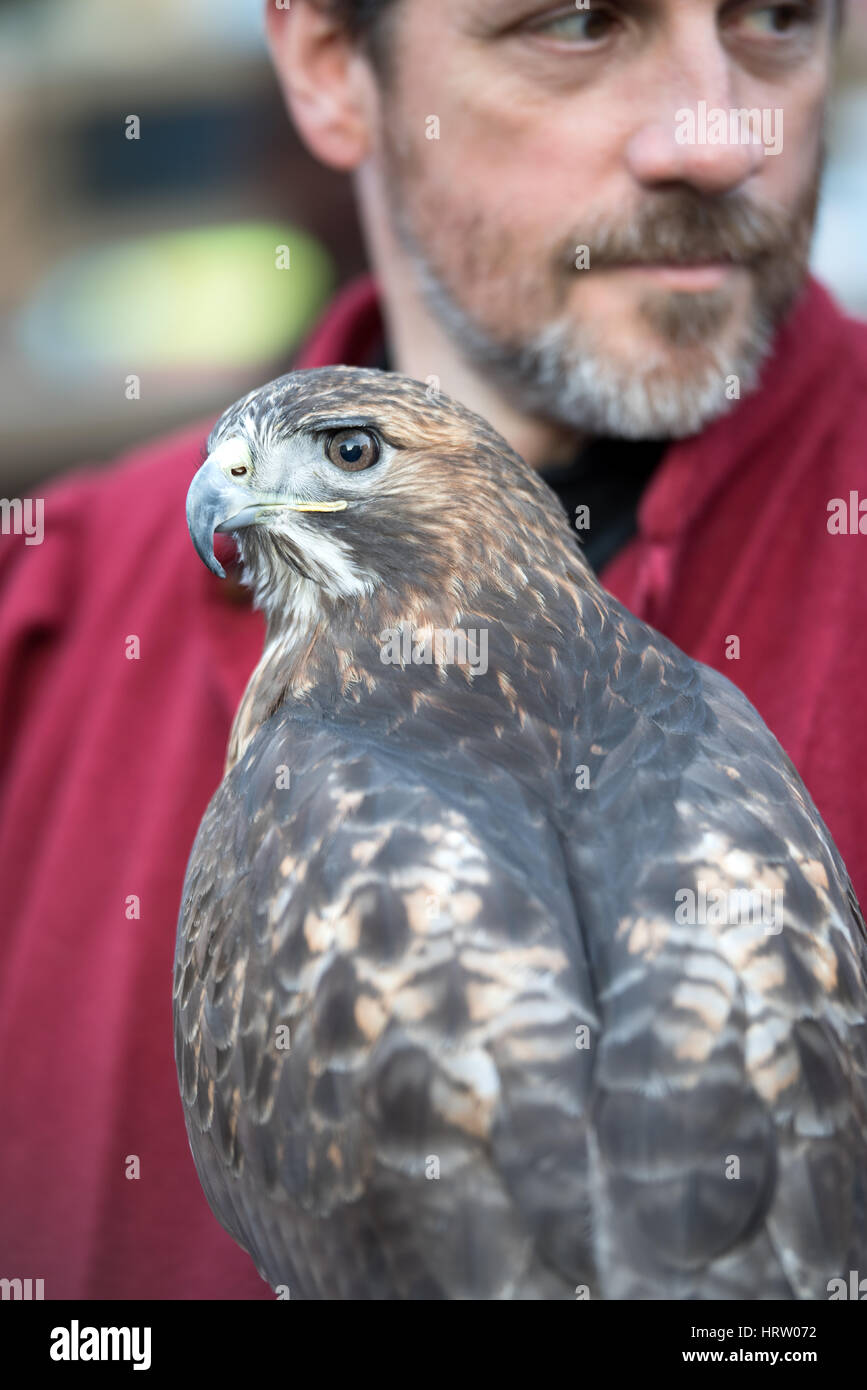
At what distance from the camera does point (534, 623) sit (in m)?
1.64

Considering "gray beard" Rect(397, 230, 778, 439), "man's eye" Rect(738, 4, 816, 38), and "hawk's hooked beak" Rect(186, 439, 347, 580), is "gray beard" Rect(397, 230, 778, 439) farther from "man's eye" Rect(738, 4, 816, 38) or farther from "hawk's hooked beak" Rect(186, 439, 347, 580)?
"hawk's hooked beak" Rect(186, 439, 347, 580)

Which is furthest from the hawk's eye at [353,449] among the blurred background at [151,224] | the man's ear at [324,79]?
the blurred background at [151,224]

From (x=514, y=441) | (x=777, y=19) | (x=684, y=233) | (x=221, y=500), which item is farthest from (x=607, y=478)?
(x=221, y=500)

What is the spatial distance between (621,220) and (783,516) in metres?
0.57

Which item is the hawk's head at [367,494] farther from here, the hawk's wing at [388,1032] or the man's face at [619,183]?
the man's face at [619,183]

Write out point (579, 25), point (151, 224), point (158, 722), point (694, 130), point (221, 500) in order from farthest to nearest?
point (151, 224)
point (158, 722)
point (579, 25)
point (694, 130)
point (221, 500)

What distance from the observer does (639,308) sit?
2.03m

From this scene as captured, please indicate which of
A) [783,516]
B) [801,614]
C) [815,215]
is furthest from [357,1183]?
[815,215]

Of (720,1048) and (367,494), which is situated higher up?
(367,494)

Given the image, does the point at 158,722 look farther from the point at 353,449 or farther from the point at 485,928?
the point at 485,928

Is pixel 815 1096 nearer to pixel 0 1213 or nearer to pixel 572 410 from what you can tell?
pixel 572 410

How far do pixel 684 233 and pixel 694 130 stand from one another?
137mm

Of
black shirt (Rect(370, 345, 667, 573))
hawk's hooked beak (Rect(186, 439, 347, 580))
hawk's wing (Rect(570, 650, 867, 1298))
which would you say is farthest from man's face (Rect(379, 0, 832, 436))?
hawk's wing (Rect(570, 650, 867, 1298))

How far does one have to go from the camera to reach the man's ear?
2.39 metres
